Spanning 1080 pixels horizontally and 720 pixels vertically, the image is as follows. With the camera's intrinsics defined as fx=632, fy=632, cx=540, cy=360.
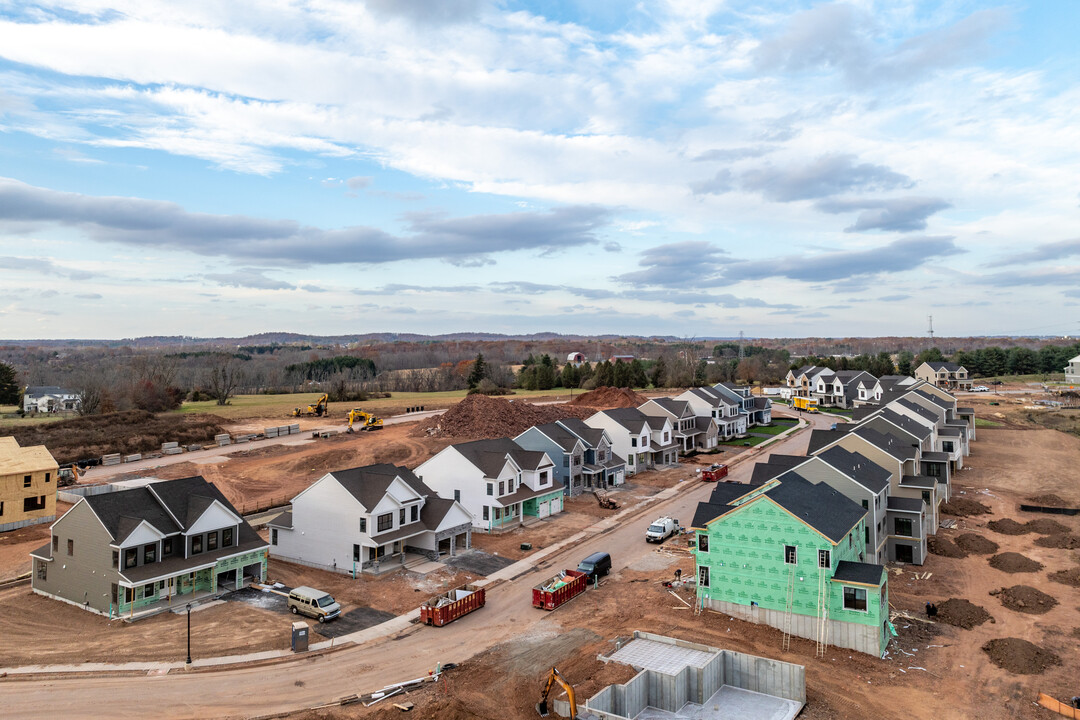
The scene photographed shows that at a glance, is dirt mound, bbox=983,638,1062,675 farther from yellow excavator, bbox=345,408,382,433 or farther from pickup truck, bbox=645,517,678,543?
yellow excavator, bbox=345,408,382,433

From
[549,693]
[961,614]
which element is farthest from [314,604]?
[961,614]

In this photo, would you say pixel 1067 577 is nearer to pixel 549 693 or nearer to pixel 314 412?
pixel 549 693

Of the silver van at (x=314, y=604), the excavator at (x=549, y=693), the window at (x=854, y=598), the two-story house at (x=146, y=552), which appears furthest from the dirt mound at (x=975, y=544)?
the two-story house at (x=146, y=552)

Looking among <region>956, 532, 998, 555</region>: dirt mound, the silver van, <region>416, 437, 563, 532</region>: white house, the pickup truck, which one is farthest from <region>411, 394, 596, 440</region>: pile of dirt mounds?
<region>956, 532, 998, 555</region>: dirt mound

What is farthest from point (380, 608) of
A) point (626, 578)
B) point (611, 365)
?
point (611, 365)

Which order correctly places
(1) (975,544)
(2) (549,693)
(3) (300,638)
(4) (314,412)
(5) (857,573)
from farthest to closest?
(4) (314,412)
(1) (975,544)
(5) (857,573)
(3) (300,638)
(2) (549,693)

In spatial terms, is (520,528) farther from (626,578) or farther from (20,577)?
(20,577)

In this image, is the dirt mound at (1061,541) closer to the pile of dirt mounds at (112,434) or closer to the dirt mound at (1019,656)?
the dirt mound at (1019,656)
